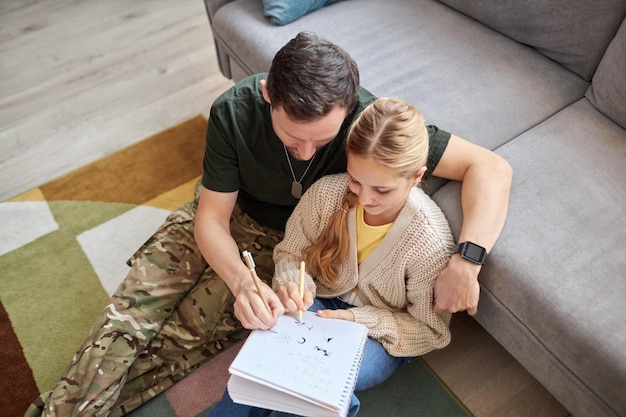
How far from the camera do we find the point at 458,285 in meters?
1.23

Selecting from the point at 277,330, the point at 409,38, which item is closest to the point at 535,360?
the point at 277,330

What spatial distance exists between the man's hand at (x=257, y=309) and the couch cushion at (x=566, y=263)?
1.55 ft

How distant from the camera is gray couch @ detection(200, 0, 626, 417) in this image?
1202 millimetres

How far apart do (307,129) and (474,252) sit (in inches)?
18.1

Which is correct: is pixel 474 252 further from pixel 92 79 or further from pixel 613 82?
pixel 92 79

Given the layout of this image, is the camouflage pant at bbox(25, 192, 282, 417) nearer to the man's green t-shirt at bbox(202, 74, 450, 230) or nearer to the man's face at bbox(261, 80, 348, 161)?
the man's green t-shirt at bbox(202, 74, 450, 230)

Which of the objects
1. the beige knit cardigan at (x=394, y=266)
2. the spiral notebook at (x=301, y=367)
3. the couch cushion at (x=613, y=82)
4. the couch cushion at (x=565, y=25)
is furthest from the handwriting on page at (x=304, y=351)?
the couch cushion at (x=565, y=25)

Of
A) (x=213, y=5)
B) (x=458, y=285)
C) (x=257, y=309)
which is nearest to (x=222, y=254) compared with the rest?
(x=257, y=309)

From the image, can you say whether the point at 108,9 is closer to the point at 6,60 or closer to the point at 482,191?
the point at 6,60

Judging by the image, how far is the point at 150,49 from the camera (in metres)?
2.68

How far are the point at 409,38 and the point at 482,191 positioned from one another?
78 centimetres

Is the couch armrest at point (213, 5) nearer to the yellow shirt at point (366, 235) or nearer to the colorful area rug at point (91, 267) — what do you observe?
the colorful area rug at point (91, 267)

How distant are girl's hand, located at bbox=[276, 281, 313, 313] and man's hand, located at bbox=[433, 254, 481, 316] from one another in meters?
0.30

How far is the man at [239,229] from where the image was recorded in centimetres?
113
